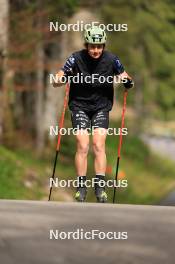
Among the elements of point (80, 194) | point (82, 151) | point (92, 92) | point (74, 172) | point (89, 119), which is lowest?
point (74, 172)

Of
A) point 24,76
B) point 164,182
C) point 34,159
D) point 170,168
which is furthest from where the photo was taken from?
point 170,168

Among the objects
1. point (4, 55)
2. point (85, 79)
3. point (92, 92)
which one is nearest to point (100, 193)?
point (92, 92)

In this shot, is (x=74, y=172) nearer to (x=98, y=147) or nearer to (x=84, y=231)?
(x=98, y=147)

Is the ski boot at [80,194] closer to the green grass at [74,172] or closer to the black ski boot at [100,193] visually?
the black ski boot at [100,193]

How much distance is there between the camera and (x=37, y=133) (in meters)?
36.7

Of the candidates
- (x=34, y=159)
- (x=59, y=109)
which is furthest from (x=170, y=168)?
(x=34, y=159)

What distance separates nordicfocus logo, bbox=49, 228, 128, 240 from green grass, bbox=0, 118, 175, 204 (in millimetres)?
10306

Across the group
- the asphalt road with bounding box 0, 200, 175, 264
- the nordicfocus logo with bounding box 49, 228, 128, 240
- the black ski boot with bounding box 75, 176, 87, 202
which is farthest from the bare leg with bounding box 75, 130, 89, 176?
the nordicfocus logo with bounding box 49, 228, 128, 240

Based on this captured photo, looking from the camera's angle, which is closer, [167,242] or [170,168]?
[167,242]

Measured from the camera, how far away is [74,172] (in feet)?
108

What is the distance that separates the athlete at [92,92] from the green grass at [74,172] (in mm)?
6108

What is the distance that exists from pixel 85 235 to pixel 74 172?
2628 cm

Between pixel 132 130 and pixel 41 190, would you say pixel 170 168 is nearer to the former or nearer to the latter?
pixel 132 130

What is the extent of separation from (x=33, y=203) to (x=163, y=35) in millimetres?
62278
